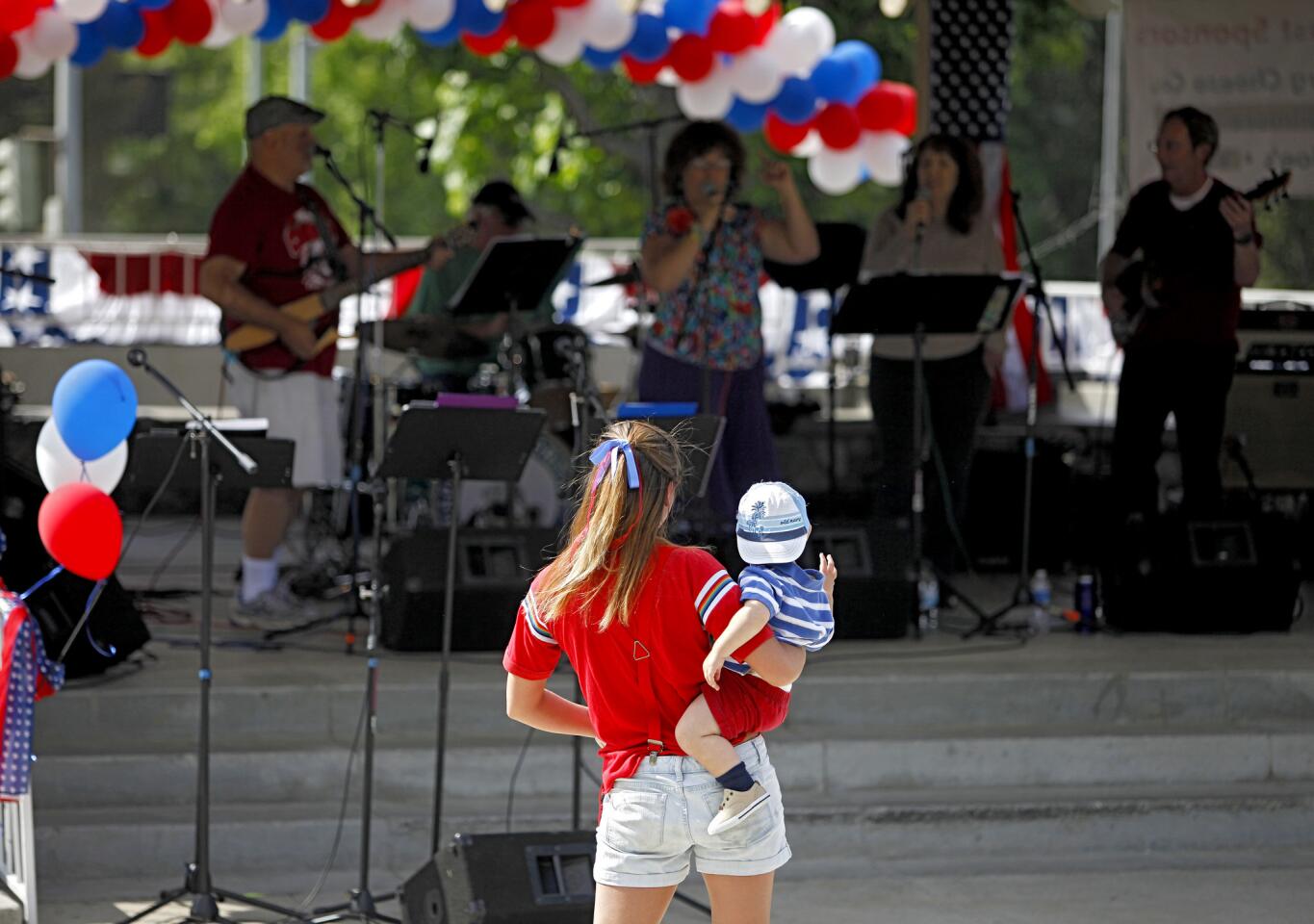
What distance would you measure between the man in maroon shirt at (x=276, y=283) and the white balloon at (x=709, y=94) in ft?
15.7

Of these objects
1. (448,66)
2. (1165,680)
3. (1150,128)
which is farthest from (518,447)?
(448,66)

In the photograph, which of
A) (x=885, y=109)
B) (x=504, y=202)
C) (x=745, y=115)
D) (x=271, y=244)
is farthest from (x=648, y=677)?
(x=885, y=109)

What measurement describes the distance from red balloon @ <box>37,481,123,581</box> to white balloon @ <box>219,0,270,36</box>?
649 cm

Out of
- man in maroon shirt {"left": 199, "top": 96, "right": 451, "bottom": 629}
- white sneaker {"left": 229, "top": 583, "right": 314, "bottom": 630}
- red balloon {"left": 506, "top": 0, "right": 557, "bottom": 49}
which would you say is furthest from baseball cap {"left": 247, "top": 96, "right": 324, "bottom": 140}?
red balloon {"left": 506, "top": 0, "right": 557, "bottom": 49}

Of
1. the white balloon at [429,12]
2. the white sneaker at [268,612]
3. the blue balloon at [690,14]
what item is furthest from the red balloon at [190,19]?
the white sneaker at [268,612]

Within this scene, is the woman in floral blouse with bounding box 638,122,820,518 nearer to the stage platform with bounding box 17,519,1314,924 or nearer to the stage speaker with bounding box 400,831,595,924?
the stage platform with bounding box 17,519,1314,924

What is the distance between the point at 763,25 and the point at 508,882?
7863 mm

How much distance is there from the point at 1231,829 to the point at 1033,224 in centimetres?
2388

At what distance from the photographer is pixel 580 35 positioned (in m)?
10.9

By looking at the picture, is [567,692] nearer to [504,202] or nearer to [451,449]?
[451,449]

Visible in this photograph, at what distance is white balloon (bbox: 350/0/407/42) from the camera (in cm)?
1081

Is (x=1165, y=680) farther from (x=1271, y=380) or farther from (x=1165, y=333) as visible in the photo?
(x=1271, y=380)

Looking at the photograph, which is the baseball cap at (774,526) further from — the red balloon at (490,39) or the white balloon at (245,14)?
the red balloon at (490,39)

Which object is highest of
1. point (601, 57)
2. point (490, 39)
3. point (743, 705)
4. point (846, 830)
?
point (490, 39)
